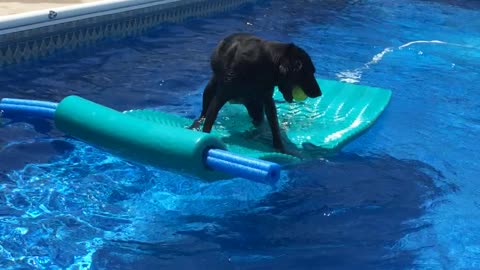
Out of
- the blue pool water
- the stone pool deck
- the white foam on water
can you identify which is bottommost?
the white foam on water

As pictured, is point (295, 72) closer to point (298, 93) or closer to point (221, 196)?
point (298, 93)

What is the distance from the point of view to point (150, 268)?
12.2ft

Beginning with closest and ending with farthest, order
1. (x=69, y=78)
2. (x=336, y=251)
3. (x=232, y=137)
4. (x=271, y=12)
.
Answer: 1. (x=336, y=251)
2. (x=232, y=137)
3. (x=69, y=78)
4. (x=271, y=12)

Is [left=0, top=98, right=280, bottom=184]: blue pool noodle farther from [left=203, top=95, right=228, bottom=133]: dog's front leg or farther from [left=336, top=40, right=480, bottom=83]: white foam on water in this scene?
[left=336, top=40, right=480, bottom=83]: white foam on water

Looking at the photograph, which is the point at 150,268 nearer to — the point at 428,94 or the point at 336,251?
the point at 336,251

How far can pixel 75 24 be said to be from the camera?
7.73 metres

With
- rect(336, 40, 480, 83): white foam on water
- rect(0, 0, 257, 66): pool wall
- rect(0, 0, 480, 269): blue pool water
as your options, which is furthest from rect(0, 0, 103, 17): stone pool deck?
rect(336, 40, 480, 83): white foam on water

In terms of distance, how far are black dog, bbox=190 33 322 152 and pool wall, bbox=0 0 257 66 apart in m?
2.88

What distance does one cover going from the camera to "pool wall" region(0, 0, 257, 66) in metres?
6.91

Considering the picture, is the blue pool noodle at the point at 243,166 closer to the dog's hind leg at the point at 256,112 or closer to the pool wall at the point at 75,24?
the dog's hind leg at the point at 256,112

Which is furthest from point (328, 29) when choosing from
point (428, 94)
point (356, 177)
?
point (356, 177)

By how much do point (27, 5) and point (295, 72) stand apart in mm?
4257

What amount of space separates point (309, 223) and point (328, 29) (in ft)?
22.7

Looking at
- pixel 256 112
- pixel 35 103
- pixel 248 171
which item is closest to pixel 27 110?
pixel 35 103
